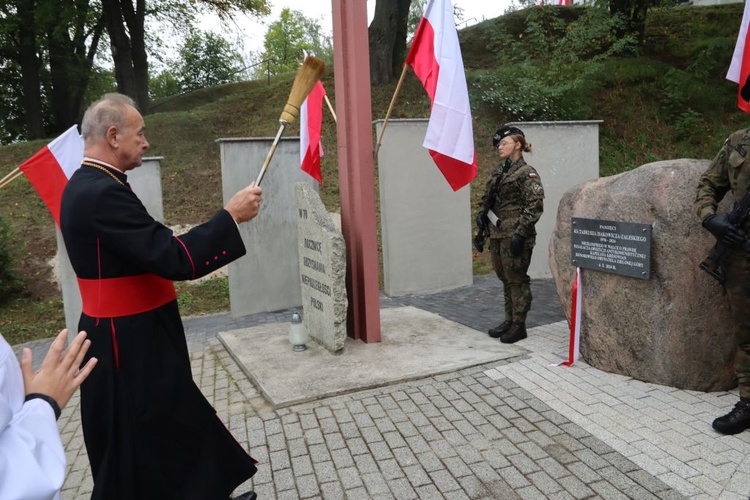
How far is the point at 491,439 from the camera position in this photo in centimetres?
362

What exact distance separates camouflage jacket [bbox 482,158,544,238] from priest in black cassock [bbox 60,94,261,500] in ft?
11.5

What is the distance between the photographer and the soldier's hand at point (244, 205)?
2.34 m

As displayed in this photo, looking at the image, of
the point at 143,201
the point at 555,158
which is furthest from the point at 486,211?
the point at 143,201

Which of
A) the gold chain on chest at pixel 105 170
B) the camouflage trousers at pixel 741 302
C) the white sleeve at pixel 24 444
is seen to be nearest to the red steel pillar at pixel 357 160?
the camouflage trousers at pixel 741 302

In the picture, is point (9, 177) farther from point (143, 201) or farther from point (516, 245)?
point (516, 245)

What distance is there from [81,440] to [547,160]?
23.5 ft

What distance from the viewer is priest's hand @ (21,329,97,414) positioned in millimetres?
1419

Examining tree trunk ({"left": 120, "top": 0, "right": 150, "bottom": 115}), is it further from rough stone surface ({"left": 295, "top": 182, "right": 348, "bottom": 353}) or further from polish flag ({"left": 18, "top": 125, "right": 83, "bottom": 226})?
rough stone surface ({"left": 295, "top": 182, "right": 348, "bottom": 353})

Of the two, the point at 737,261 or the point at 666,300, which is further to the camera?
the point at 666,300

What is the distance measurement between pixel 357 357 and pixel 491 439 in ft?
5.91

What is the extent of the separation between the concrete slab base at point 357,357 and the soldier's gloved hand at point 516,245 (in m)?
0.90

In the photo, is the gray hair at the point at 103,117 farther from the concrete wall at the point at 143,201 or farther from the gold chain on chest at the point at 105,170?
the concrete wall at the point at 143,201

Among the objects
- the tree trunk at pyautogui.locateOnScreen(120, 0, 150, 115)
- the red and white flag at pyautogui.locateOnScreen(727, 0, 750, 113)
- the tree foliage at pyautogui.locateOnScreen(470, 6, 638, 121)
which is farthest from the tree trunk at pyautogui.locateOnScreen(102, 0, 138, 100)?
the red and white flag at pyautogui.locateOnScreen(727, 0, 750, 113)

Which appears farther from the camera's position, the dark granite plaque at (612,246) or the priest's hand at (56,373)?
the dark granite plaque at (612,246)
